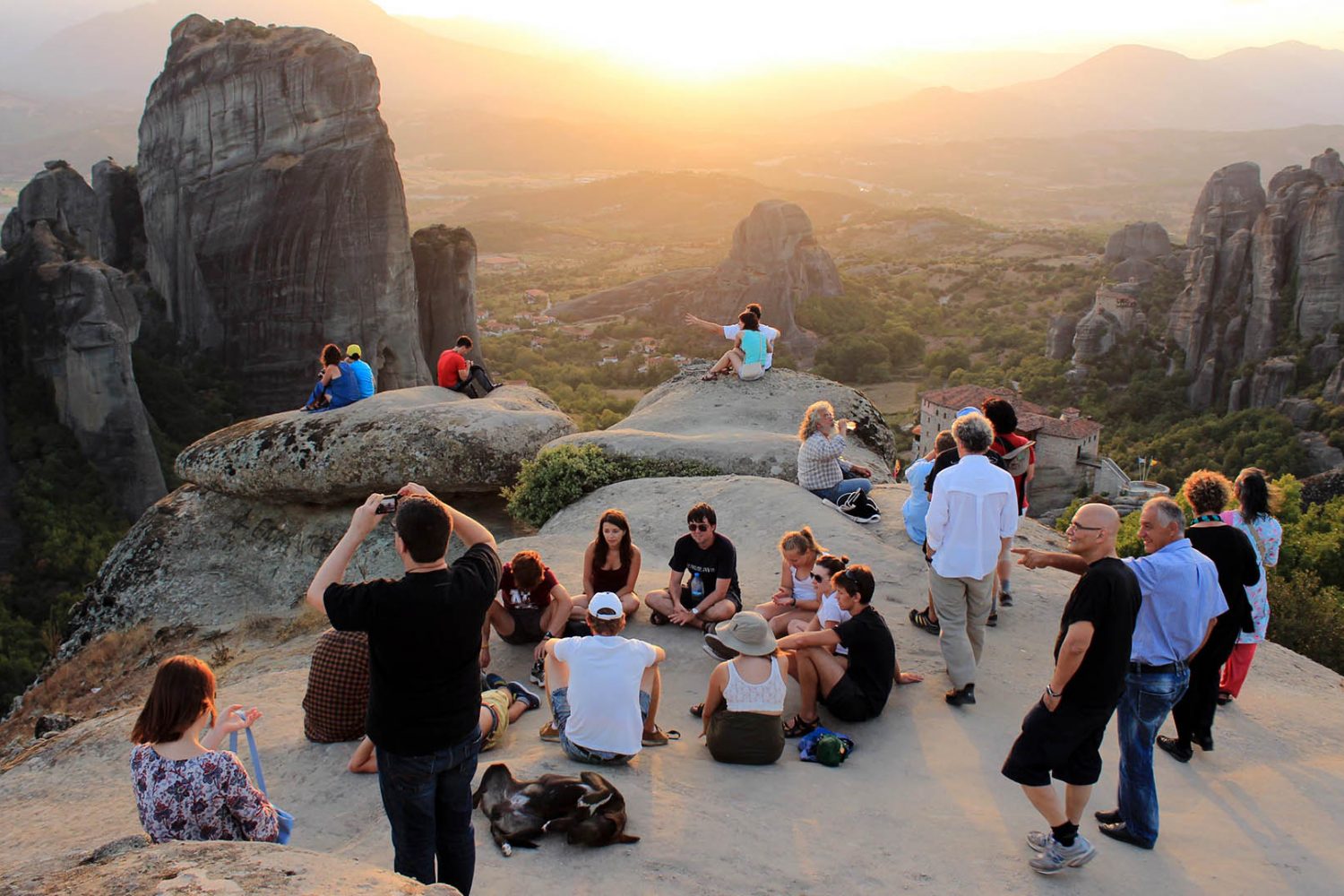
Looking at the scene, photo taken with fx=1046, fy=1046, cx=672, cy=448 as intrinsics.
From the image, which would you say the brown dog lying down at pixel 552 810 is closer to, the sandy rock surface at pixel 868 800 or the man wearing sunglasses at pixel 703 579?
the sandy rock surface at pixel 868 800

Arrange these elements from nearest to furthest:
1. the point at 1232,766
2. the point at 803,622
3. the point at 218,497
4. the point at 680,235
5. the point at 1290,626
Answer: the point at 1232,766 < the point at 803,622 < the point at 1290,626 < the point at 218,497 < the point at 680,235

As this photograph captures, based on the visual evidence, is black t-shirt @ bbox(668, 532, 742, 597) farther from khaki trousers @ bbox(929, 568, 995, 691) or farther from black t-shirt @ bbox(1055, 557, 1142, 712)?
black t-shirt @ bbox(1055, 557, 1142, 712)

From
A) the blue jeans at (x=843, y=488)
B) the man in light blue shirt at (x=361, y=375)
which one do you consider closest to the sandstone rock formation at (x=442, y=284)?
the man in light blue shirt at (x=361, y=375)

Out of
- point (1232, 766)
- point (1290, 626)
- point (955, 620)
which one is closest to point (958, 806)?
point (955, 620)

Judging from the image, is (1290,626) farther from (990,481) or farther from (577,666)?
(577,666)

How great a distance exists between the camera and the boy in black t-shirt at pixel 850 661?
7.83 meters

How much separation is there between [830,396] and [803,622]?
35.1ft

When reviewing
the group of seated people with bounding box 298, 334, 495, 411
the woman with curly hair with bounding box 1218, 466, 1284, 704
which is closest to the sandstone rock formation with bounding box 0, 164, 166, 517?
the group of seated people with bounding box 298, 334, 495, 411

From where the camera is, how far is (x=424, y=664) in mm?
4977

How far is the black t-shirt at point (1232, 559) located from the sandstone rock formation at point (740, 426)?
821 cm

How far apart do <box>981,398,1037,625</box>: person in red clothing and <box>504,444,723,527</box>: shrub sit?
19.9ft

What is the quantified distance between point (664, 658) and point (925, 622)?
9.59ft

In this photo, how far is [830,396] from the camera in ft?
63.6

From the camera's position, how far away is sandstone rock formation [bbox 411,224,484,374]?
40.1 metres
